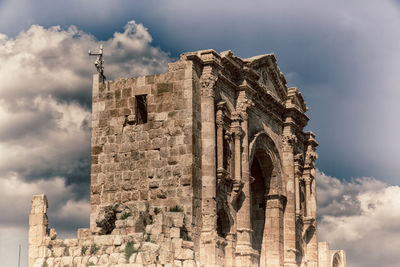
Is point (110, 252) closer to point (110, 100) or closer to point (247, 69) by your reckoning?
point (110, 100)

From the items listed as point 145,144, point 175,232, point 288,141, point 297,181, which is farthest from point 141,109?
point 297,181

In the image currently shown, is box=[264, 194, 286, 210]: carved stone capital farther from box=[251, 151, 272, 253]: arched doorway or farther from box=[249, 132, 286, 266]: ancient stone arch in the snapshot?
box=[251, 151, 272, 253]: arched doorway

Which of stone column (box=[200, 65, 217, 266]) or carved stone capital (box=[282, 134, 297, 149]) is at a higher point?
carved stone capital (box=[282, 134, 297, 149])

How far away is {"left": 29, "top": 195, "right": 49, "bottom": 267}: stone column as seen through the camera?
24.4m

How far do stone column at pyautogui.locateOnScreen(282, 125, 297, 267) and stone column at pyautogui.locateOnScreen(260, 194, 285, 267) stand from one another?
1.54 ft

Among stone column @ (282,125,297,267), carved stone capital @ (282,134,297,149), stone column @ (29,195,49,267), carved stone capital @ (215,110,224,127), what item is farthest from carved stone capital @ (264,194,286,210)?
stone column @ (29,195,49,267)

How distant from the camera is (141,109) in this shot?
92.9ft

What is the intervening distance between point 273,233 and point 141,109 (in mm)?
8189

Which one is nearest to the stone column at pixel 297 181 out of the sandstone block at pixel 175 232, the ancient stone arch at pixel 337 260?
the ancient stone arch at pixel 337 260

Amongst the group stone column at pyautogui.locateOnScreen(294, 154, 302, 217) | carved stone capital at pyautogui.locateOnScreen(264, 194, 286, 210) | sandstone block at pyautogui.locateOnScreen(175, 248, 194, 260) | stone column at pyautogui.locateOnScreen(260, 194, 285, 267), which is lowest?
sandstone block at pyautogui.locateOnScreen(175, 248, 194, 260)

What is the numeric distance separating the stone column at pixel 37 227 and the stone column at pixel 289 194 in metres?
11.7

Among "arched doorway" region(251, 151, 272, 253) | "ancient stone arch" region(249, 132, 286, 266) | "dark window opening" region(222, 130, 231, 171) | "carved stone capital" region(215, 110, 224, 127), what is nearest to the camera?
"carved stone capital" region(215, 110, 224, 127)

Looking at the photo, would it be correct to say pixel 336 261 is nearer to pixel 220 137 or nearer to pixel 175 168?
pixel 220 137

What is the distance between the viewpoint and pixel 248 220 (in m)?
28.7
